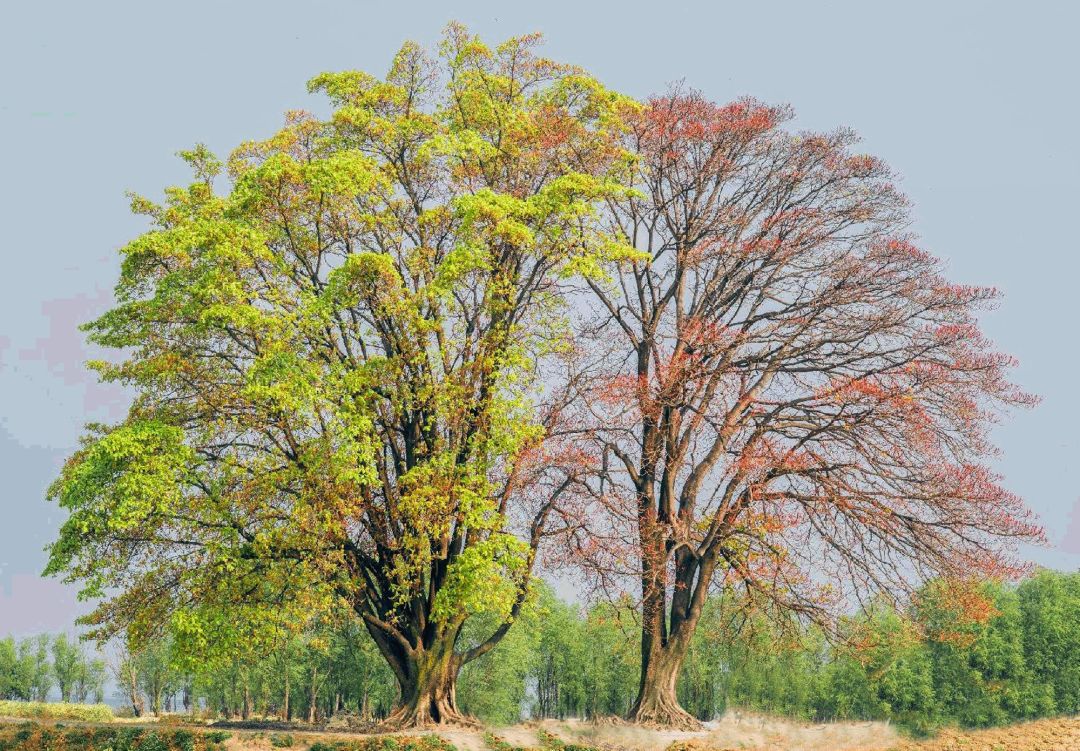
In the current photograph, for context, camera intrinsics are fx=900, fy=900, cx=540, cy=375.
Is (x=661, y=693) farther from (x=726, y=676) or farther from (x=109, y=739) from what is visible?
(x=726, y=676)

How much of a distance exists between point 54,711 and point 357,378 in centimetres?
2584

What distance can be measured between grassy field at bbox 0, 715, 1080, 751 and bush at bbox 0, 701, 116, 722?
25.1 feet

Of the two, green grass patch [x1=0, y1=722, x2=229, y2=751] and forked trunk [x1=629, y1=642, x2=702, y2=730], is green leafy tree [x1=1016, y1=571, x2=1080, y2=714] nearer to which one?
forked trunk [x1=629, y1=642, x2=702, y2=730]

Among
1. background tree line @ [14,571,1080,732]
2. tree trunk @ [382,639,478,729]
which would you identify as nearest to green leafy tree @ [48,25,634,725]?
tree trunk @ [382,639,478,729]

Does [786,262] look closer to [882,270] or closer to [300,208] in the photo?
[882,270]

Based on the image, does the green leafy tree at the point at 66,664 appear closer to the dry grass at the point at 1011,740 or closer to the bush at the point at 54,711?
the bush at the point at 54,711

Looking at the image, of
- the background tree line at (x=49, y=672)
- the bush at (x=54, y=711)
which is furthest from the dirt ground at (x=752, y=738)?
the background tree line at (x=49, y=672)

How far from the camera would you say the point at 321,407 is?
23.3 m

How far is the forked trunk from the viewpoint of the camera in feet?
84.4

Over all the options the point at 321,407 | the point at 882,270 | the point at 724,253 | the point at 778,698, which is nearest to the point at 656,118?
the point at 724,253

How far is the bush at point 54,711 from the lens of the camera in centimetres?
3241

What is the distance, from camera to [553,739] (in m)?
22.8

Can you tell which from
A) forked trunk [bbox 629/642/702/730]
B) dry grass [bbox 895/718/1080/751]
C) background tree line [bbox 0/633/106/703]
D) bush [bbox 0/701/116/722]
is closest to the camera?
dry grass [bbox 895/718/1080/751]

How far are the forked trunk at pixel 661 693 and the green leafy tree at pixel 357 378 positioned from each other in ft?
16.6
